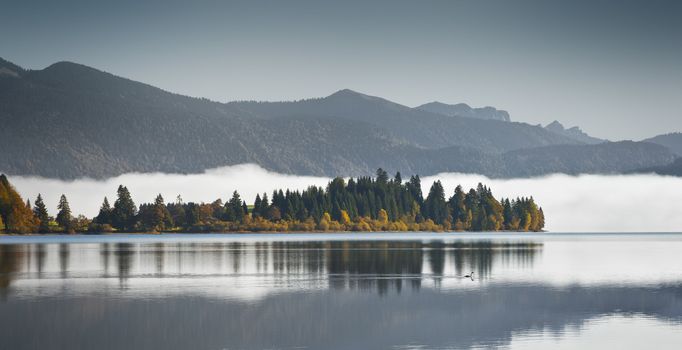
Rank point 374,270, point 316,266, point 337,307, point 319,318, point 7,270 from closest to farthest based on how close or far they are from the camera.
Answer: point 319,318 → point 337,307 → point 7,270 → point 374,270 → point 316,266

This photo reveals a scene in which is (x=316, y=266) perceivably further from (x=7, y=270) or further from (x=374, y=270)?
(x=7, y=270)

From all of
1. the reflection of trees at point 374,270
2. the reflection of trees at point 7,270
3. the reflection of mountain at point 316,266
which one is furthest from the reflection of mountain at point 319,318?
the reflection of trees at point 7,270

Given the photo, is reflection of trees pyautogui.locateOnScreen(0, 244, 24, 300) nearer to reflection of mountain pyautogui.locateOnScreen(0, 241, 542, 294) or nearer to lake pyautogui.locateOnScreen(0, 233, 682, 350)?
reflection of mountain pyautogui.locateOnScreen(0, 241, 542, 294)

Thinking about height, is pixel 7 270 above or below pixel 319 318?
above

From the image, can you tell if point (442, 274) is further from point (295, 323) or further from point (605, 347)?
point (605, 347)

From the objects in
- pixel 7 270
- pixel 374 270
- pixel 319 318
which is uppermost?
pixel 7 270

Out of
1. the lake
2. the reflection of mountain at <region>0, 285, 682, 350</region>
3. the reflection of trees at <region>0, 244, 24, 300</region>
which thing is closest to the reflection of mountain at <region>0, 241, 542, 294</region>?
the reflection of trees at <region>0, 244, 24, 300</region>

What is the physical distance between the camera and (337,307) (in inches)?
2894

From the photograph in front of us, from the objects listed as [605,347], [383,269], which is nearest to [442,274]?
[383,269]

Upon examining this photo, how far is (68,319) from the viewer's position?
65750mm

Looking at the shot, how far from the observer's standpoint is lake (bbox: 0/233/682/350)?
57.7m

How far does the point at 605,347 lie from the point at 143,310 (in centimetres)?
3316

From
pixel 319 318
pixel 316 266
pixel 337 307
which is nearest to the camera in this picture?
pixel 319 318

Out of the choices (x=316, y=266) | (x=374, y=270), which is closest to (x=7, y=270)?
(x=316, y=266)
